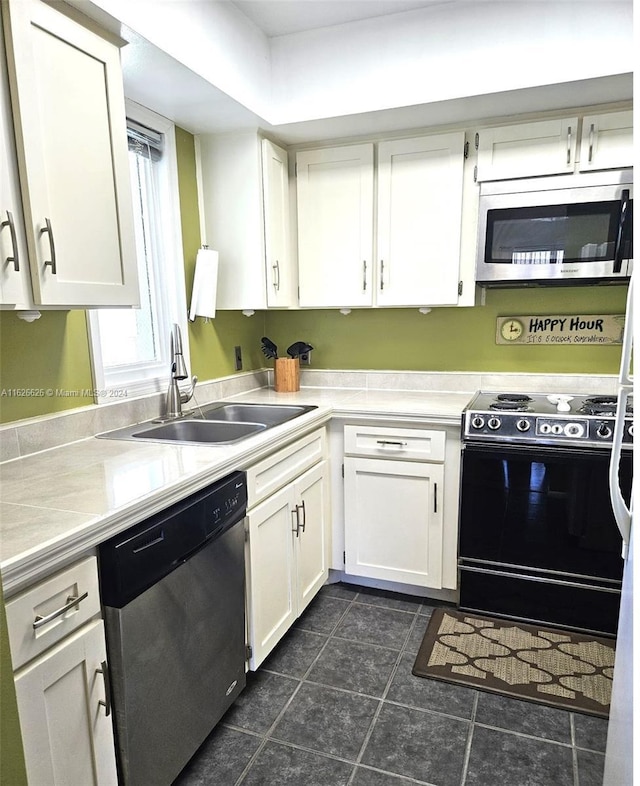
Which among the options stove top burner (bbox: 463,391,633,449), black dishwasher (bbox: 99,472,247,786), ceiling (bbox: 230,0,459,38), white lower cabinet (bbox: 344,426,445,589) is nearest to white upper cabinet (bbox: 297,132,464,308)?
ceiling (bbox: 230,0,459,38)

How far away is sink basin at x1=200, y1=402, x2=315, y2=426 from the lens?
237 centimetres

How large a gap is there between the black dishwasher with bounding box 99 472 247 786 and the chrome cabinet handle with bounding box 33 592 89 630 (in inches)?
2.8

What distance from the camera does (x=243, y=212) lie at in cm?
247

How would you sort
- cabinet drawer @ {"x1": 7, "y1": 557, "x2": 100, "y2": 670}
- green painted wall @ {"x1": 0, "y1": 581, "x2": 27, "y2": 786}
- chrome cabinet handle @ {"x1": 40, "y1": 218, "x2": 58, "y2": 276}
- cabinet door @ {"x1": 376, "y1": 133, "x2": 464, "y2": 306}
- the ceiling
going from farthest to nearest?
1. cabinet door @ {"x1": 376, "y1": 133, "x2": 464, "y2": 306}
2. the ceiling
3. chrome cabinet handle @ {"x1": 40, "y1": 218, "x2": 58, "y2": 276}
4. cabinet drawer @ {"x1": 7, "y1": 557, "x2": 100, "y2": 670}
5. green painted wall @ {"x1": 0, "y1": 581, "x2": 27, "y2": 786}

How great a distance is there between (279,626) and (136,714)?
2.67 feet

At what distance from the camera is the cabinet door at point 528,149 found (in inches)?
87.9

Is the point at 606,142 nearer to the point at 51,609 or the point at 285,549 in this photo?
the point at 285,549

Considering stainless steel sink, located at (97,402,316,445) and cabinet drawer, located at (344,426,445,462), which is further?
cabinet drawer, located at (344,426,445,462)

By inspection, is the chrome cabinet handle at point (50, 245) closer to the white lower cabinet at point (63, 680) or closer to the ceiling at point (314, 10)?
the white lower cabinet at point (63, 680)

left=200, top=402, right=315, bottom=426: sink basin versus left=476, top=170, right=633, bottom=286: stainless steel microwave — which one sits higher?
left=476, top=170, right=633, bottom=286: stainless steel microwave

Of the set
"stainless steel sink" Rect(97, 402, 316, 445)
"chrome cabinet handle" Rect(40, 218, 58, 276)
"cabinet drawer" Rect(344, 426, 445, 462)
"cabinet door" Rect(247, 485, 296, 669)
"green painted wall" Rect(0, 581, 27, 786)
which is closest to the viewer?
"green painted wall" Rect(0, 581, 27, 786)

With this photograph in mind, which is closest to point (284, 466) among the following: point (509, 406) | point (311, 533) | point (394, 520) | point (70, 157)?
point (311, 533)

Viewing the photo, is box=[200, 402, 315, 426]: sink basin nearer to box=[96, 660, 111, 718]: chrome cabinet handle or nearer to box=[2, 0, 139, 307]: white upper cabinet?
box=[2, 0, 139, 307]: white upper cabinet

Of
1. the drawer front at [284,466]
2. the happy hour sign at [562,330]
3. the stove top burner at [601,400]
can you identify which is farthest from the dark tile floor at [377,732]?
the happy hour sign at [562,330]
